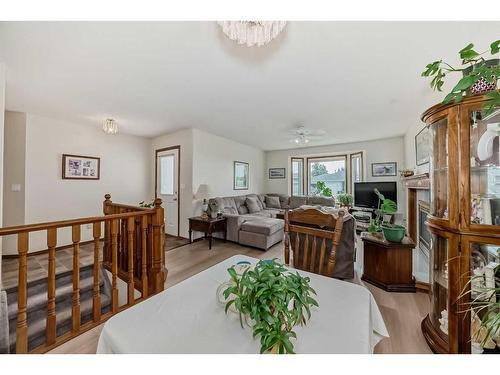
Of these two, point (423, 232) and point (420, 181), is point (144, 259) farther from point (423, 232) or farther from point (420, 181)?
point (423, 232)

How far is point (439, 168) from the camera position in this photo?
1.54m

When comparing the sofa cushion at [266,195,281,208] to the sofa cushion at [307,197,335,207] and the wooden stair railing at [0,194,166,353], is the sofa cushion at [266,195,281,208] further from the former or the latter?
the wooden stair railing at [0,194,166,353]

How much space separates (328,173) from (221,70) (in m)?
4.90

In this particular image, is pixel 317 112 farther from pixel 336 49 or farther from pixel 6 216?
pixel 6 216

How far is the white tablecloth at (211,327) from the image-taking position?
67 cm

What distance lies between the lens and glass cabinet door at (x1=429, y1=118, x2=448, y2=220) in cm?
145

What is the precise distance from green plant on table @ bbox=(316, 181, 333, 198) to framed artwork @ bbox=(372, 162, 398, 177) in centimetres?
118

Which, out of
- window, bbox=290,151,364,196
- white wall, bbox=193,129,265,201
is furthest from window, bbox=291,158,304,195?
white wall, bbox=193,129,265,201

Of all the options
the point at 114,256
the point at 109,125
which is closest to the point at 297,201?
the point at 109,125

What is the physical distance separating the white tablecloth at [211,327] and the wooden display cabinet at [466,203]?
837mm

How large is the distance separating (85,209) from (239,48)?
4274 millimetres

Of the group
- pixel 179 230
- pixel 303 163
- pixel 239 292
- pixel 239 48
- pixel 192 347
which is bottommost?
pixel 179 230

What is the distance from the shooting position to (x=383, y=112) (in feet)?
11.0
